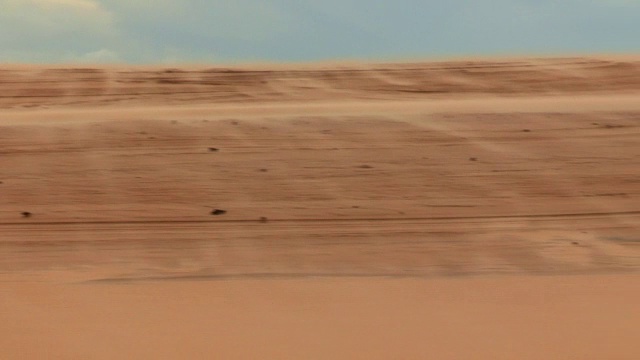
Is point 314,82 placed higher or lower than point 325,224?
higher

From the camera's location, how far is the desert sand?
462 centimetres

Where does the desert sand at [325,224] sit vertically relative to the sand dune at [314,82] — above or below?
below

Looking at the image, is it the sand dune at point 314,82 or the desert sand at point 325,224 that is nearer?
the desert sand at point 325,224

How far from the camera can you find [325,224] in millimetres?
6406

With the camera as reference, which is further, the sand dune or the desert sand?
the sand dune

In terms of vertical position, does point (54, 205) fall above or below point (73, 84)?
below

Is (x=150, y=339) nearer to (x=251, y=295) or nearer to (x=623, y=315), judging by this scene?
(x=251, y=295)

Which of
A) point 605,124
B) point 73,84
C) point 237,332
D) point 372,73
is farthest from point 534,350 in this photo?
point 73,84

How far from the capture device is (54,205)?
21.8 feet

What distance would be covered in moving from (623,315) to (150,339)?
110 inches

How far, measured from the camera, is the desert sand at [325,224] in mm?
4617

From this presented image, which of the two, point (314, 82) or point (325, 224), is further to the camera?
point (314, 82)

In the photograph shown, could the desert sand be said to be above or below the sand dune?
below

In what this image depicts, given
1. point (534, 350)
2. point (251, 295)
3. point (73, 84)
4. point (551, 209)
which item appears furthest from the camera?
point (73, 84)
